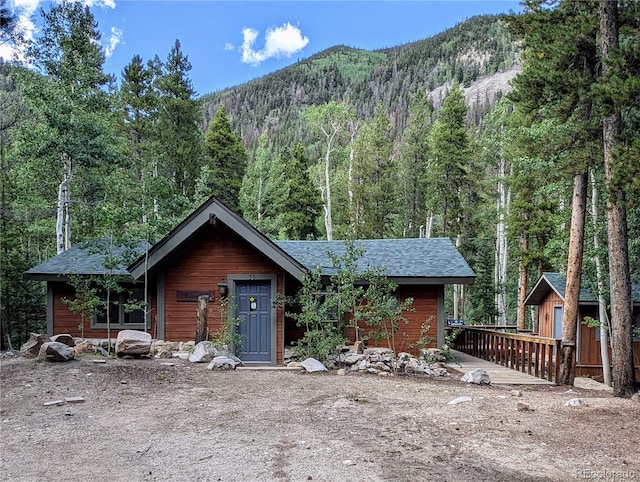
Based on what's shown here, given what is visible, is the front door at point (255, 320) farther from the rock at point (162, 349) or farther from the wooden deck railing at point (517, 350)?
the wooden deck railing at point (517, 350)

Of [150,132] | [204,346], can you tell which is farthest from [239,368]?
[150,132]

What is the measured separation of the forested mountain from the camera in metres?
105

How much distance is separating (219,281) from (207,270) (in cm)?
42

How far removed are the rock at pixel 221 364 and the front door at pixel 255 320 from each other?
1.67 meters

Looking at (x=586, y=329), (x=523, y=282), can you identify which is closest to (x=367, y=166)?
(x=523, y=282)

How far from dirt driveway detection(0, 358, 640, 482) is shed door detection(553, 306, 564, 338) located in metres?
8.74

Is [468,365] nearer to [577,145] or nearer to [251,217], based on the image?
[577,145]

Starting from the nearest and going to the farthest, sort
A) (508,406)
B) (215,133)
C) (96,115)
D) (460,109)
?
(508,406) → (96,115) → (460,109) → (215,133)

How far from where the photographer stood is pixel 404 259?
13492 millimetres

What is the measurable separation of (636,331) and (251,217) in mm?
19543

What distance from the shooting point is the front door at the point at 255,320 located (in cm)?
1089

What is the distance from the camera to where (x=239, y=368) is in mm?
9414

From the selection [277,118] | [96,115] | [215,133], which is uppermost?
[277,118]

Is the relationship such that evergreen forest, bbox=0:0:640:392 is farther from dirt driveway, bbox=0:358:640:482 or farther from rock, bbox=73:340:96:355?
dirt driveway, bbox=0:358:640:482
